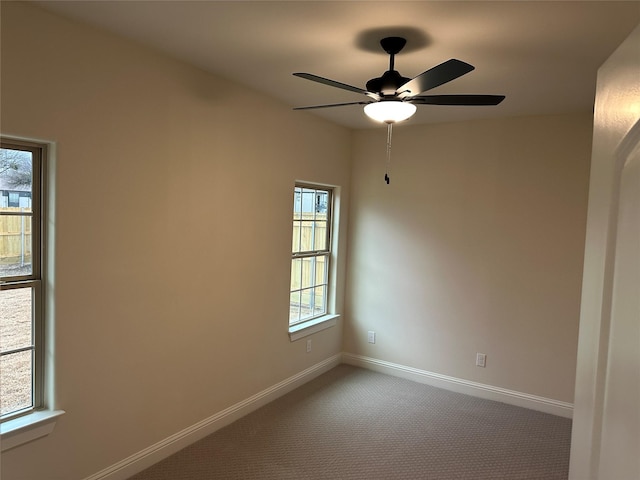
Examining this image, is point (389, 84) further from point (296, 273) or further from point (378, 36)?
point (296, 273)

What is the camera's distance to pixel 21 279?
216cm

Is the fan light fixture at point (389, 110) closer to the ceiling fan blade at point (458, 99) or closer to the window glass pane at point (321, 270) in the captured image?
the ceiling fan blade at point (458, 99)

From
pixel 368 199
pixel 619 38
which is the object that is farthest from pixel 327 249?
pixel 619 38

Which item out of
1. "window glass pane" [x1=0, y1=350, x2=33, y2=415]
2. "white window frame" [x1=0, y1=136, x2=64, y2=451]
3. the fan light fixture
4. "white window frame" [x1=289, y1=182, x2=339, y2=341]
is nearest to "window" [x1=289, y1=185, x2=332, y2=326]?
"white window frame" [x1=289, y1=182, x2=339, y2=341]

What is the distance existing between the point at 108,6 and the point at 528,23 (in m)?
1.93

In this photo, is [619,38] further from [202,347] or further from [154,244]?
[202,347]

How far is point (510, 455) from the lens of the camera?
3.04 m

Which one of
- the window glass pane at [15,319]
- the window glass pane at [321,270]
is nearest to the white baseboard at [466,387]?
the window glass pane at [321,270]

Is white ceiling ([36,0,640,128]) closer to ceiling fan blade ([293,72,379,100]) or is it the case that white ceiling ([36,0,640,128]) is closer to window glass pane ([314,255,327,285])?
ceiling fan blade ([293,72,379,100])

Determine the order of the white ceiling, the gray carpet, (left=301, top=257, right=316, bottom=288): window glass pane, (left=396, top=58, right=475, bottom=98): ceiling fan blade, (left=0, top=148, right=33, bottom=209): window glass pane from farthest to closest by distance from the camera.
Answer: (left=301, top=257, right=316, bottom=288): window glass pane < the gray carpet < (left=0, top=148, right=33, bottom=209): window glass pane < the white ceiling < (left=396, top=58, right=475, bottom=98): ceiling fan blade

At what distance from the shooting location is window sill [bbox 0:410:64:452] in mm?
2034

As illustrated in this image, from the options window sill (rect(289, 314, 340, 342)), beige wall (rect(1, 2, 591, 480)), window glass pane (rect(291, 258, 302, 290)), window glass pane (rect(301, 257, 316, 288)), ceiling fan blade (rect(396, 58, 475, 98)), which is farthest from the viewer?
window glass pane (rect(301, 257, 316, 288))

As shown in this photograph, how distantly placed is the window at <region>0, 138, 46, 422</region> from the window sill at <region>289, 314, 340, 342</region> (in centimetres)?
210

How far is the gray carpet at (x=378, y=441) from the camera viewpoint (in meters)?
2.78
